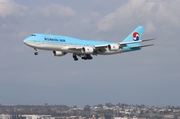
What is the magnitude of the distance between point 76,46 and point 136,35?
60.8 feet

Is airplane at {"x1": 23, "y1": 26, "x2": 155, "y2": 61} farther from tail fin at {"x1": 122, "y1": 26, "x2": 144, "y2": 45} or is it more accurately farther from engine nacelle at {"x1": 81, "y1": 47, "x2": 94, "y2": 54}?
tail fin at {"x1": 122, "y1": 26, "x2": 144, "y2": 45}

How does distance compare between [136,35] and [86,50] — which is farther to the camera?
[136,35]

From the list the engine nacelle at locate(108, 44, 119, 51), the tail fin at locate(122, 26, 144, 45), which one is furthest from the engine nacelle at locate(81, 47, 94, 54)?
the tail fin at locate(122, 26, 144, 45)

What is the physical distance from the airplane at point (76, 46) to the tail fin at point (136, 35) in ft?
12.1

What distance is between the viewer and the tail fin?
97938mm

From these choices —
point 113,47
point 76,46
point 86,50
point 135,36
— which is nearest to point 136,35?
point 135,36

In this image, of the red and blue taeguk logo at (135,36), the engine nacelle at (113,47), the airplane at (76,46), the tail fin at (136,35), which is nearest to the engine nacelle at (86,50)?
the airplane at (76,46)

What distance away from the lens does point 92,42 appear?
3474 inches

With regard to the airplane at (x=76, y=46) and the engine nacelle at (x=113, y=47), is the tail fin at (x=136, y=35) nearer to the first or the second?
the airplane at (x=76, y=46)

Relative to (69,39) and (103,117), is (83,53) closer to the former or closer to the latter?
(69,39)

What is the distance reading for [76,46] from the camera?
278 feet

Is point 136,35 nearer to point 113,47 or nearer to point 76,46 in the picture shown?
point 113,47

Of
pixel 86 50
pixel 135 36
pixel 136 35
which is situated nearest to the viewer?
pixel 86 50

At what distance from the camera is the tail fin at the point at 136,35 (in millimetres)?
97938
